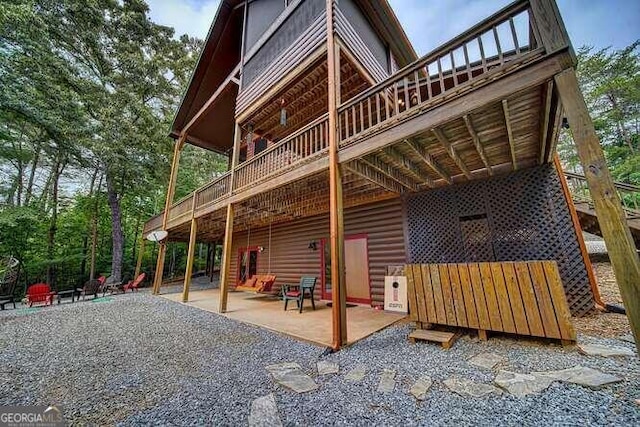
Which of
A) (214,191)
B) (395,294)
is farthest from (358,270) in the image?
(214,191)

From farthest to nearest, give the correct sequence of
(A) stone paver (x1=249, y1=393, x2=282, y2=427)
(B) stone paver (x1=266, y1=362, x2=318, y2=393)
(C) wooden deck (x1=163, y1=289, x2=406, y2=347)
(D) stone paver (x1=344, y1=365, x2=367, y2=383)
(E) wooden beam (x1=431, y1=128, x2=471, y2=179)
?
(C) wooden deck (x1=163, y1=289, x2=406, y2=347) → (E) wooden beam (x1=431, y1=128, x2=471, y2=179) → (D) stone paver (x1=344, y1=365, x2=367, y2=383) → (B) stone paver (x1=266, y1=362, x2=318, y2=393) → (A) stone paver (x1=249, y1=393, x2=282, y2=427)

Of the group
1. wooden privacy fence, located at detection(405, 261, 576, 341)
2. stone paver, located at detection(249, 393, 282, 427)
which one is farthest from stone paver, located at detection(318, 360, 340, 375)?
wooden privacy fence, located at detection(405, 261, 576, 341)

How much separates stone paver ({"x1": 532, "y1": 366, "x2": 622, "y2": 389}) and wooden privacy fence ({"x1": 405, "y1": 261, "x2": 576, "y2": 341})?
2.38ft

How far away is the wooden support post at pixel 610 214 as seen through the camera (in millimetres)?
1852

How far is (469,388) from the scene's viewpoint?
7.93 feet

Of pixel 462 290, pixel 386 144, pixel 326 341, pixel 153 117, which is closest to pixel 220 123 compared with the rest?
pixel 153 117

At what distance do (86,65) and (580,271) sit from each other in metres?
22.5

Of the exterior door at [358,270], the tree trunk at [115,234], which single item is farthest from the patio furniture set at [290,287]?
the tree trunk at [115,234]

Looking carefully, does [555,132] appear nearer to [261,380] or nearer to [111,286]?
[261,380]

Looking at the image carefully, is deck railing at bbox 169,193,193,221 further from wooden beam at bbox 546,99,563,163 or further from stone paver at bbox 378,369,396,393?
wooden beam at bbox 546,99,563,163

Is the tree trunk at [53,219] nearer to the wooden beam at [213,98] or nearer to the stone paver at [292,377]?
the wooden beam at [213,98]

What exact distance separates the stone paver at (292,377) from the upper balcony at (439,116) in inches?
125

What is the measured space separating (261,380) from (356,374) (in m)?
1.12

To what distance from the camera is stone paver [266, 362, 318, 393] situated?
8.66ft
